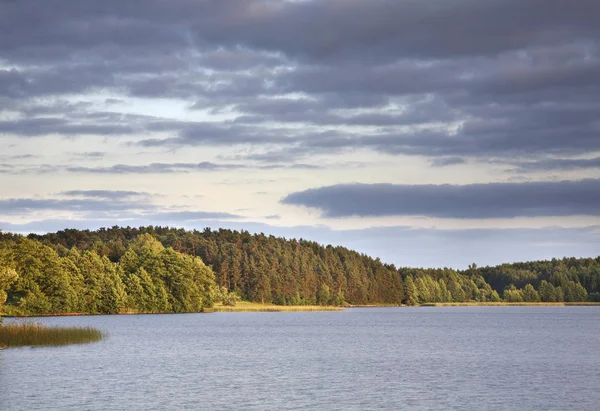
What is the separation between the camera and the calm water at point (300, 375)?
4184 centimetres

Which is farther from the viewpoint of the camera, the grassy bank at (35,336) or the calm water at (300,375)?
the grassy bank at (35,336)

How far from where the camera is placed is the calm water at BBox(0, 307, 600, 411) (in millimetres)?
41844

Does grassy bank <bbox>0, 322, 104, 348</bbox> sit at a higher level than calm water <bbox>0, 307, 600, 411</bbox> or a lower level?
higher

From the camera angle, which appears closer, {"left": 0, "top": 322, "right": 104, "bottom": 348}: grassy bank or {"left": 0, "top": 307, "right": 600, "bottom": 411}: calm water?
{"left": 0, "top": 307, "right": 600, "bottom": 411}: calm water

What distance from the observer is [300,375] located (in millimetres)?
53812

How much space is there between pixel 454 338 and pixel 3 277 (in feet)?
172

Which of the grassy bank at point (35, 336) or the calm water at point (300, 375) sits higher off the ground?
the grassy bank at point (35, 336)

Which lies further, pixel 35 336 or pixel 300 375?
pixel 35 336

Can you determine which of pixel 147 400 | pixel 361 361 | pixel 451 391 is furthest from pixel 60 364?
pixel 451 391

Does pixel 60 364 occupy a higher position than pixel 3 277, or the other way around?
pixel 3 277

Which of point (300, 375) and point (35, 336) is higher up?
point (35, 336)

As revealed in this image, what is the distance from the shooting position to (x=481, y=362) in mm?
64562

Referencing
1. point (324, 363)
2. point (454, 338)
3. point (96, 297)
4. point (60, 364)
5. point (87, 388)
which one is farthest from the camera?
point (96, 297)

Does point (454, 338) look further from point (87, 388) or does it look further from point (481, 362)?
point (87, 388)
